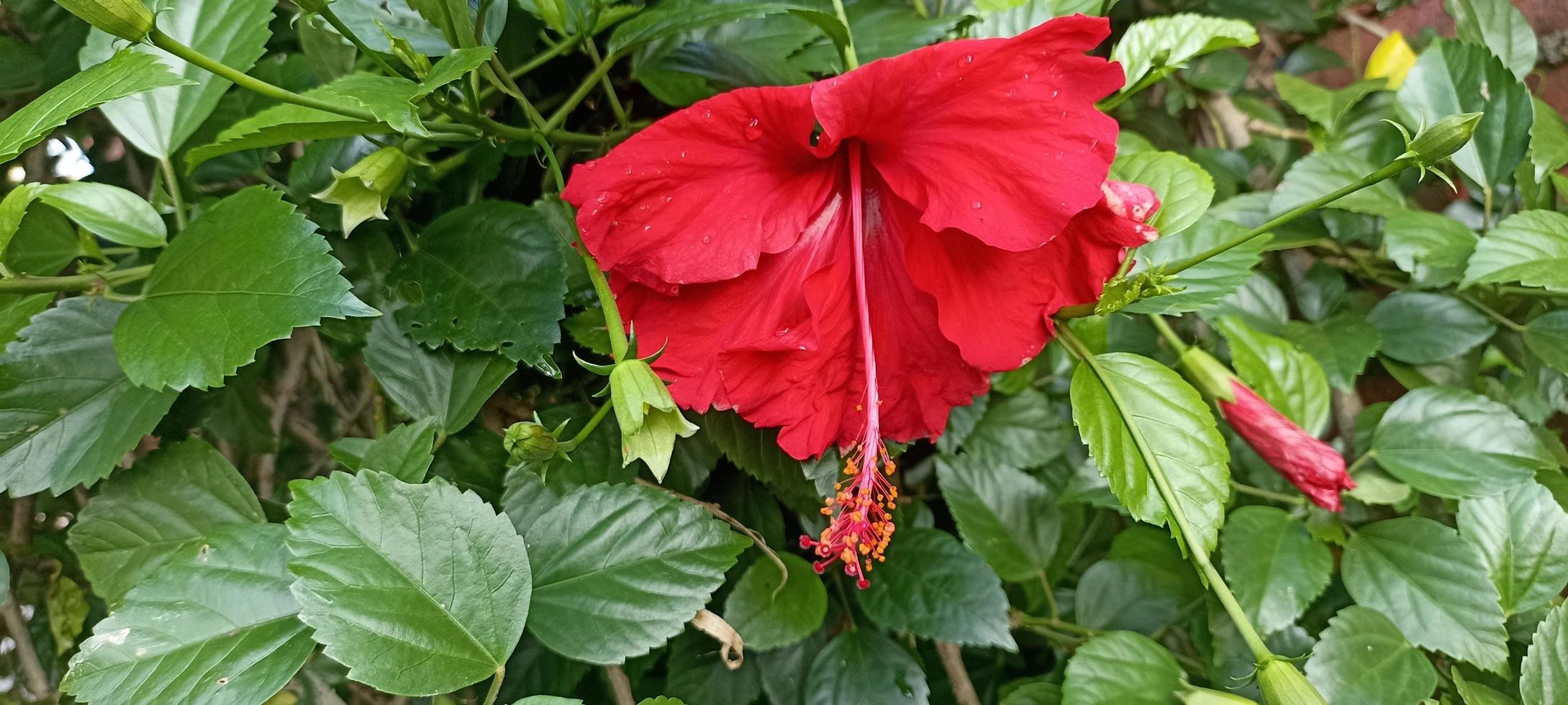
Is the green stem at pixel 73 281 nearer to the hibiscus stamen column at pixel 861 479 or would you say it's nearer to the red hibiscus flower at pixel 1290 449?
the hibiscus stamen column at pixel 861 479

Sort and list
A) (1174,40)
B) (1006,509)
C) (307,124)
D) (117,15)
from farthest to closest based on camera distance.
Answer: (1006,509), (1174,40), (307,124), (117,15)

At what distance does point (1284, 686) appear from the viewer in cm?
49

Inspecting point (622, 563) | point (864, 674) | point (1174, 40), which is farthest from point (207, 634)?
point (1174, 40)

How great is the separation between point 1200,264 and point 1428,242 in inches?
12.5

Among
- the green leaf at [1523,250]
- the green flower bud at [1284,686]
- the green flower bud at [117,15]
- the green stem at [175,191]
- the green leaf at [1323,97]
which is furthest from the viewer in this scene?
the green leaf at [1323,97]

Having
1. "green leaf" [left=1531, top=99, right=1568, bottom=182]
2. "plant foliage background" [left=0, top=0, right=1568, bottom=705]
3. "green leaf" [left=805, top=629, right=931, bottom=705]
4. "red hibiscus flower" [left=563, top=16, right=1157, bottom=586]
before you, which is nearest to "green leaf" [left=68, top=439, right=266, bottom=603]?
"plant foliage background" [left=0, top=0, right=1568, bottom=705]

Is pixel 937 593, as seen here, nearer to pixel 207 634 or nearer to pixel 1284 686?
pixel 1284 686

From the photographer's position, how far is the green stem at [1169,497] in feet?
1.70

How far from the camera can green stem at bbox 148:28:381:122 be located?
40 centimetres

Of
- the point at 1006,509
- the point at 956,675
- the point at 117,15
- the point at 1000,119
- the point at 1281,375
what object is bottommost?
the point at 956,675

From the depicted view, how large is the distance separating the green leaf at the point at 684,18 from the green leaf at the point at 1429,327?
2.42ft

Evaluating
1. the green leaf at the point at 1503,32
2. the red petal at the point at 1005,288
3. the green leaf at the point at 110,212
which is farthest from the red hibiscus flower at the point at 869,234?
the green leaf at the point at 1503,32

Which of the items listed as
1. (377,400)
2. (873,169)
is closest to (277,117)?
(377,400)

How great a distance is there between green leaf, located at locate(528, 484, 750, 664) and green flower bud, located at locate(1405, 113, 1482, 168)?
47cm
